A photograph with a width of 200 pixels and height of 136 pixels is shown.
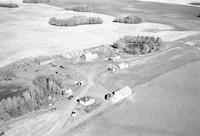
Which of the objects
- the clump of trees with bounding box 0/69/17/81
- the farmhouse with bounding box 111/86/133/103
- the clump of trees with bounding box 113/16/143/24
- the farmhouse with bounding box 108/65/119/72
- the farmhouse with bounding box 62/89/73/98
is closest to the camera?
the farmhouse with bounding box 111/86/133/103

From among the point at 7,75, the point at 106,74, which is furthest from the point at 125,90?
the point at 7,75

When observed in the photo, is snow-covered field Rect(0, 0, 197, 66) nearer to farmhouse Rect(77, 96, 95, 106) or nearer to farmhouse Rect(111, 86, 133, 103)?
farmhouse Rect(77, 96, 95, 106)

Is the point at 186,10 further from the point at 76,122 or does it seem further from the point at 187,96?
the point at 76,122

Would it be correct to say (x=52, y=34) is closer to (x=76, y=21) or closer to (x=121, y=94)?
(x=76, y=21)

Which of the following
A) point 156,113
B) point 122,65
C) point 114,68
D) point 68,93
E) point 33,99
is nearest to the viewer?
point 156,113

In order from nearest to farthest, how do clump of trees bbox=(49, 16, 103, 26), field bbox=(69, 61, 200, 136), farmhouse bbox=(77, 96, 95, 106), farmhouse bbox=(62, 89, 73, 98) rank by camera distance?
field bbox=(69, 61, 200, 136), farmhouse bbox=(77, 96, 95, 106), farmhouse bbox=(62, 89, 73, 98), clump of trees bbox=(49, 16, 103, 26)

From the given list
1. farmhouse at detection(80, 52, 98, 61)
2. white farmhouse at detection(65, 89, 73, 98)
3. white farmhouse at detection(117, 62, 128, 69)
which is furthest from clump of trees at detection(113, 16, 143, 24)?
white farmhouse at detection(65, 89, 73, 98)
